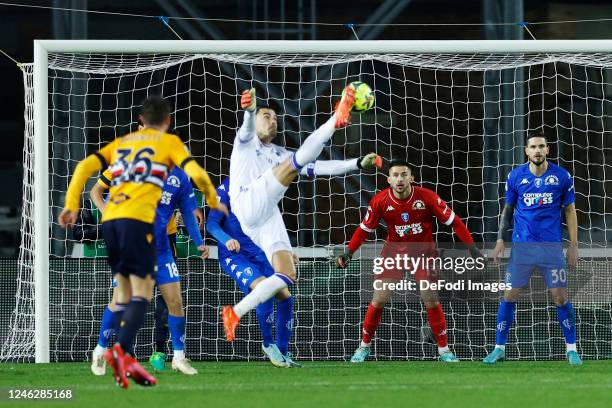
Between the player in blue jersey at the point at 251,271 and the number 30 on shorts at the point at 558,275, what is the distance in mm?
1947

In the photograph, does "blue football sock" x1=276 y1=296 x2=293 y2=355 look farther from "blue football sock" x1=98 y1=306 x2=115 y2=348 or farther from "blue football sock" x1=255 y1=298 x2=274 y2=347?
"blue football sock" x1=98 y1=306 x2=115 y2=348

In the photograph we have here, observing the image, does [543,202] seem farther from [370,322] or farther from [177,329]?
[177,329]

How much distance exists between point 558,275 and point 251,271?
2.27 meters

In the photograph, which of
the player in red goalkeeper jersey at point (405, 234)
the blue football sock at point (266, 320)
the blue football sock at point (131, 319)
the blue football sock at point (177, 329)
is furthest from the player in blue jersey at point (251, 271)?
the blue football sock at point (131, 319)

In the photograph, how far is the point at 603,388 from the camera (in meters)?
7.89

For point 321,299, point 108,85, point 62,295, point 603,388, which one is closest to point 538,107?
point 108,85

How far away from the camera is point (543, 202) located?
9953mm

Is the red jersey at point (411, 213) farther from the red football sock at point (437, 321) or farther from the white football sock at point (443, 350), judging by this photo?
the white football sock at point (443, 350)

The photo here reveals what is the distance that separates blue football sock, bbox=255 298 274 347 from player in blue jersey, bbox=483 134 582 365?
5.52 feet

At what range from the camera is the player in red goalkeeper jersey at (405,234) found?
10.4 meters

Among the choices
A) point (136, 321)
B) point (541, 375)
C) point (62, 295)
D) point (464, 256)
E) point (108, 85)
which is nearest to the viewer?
point (136, 321)

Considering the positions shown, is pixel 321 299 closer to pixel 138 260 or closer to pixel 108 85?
pixel 138 260

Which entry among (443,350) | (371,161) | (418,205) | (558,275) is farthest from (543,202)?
(371,161)

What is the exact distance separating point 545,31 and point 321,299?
816 centimetres
